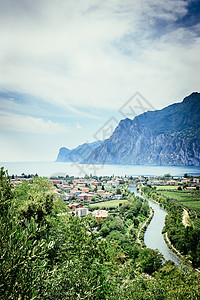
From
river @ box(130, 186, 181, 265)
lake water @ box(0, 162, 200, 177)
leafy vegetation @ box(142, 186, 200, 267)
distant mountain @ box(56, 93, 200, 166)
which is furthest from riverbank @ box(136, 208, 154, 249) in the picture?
distant mountain @ box(56, 93, 200, 166)

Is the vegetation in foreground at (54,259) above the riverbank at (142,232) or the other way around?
above

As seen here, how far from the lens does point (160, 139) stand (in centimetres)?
5978

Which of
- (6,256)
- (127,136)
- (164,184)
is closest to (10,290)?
(6,256)

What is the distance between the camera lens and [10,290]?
1.30m

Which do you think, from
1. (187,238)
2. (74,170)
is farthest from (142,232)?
(74,170)

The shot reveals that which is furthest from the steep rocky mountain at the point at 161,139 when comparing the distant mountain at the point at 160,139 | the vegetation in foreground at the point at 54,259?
the vegetation in foreground at the point at 54,259

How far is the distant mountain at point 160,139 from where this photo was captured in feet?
149

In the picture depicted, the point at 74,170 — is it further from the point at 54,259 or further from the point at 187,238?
the point at 54,259

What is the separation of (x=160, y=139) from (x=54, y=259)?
198 feet

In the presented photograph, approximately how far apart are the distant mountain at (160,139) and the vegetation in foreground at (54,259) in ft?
112

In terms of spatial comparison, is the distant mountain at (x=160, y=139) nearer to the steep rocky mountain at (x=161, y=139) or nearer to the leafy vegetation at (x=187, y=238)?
the steep rocky mountain at (x=161, y=139)

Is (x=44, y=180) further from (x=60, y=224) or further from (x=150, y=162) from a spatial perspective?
(x=150, y=162)

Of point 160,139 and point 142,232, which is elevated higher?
point 160,139

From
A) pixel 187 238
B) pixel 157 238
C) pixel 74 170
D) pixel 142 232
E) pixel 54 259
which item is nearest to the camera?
pixel 54 259
